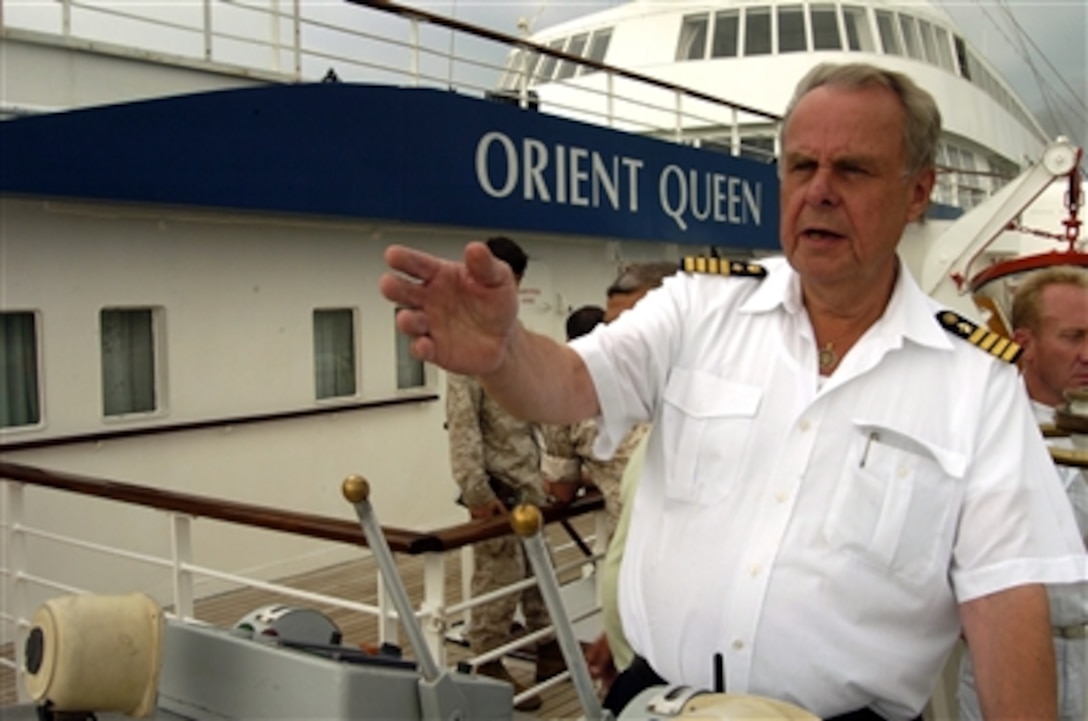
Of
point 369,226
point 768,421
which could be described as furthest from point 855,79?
point 369,226

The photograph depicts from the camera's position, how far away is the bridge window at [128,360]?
15.9 feet

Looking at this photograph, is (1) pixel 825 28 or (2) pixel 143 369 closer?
(2) pixel 143 369

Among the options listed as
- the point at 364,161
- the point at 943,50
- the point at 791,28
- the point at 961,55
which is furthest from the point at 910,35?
the point at 364,161

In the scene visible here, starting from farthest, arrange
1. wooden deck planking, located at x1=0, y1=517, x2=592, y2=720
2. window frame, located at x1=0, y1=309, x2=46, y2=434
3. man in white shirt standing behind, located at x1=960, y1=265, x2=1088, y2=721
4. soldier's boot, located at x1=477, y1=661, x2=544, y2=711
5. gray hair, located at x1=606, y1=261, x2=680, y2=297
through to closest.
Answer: window frame, located at x1=0, y1=309, x2=46, y2=434 < wooden deck planking, located at x1=0, y1=517, x2=592, y2=720 < soldier's boot, located at x1=477, y1=661, x2=544, y2=711 < gray hair, located at x1=606, y1=261, x2=680, y2=297 < man in white shirt standing behind, located at x1=960, y1=265, x2=1088, y2=721

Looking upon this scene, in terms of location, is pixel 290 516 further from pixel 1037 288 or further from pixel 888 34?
pixel 888 34

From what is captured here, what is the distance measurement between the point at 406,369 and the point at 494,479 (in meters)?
2.81

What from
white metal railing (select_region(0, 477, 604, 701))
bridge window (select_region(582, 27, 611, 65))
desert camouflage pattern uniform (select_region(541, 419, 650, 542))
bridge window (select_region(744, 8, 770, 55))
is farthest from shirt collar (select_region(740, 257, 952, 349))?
bridge window (select_region(582, 27, 611, 65))

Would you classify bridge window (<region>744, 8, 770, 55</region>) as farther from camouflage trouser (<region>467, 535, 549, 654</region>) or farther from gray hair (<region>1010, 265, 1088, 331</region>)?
gray hair (<region>1010, 265, 1088, 331</region>)

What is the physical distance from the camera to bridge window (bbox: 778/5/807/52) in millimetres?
12781

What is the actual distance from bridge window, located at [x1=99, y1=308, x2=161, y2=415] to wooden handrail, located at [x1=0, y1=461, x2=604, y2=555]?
4.17 ft

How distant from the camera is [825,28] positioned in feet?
41.8

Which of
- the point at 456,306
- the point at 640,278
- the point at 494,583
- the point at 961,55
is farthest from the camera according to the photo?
the point at 961,55

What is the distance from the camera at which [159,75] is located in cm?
514

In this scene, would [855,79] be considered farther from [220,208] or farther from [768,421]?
[220,208]
